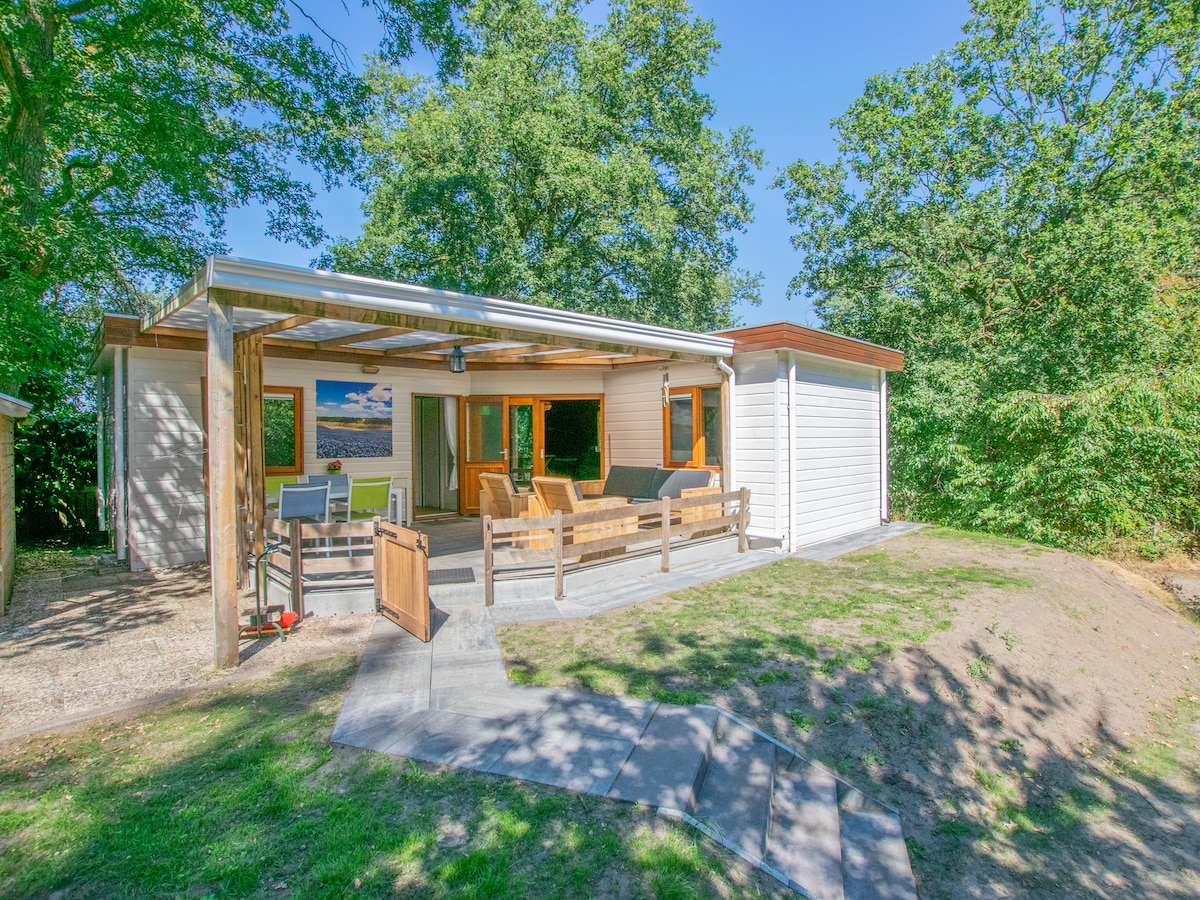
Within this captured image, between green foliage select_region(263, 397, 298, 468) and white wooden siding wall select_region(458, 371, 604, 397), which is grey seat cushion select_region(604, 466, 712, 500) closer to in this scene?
white wooden siding wall select_region(458, 371, 604, 397)

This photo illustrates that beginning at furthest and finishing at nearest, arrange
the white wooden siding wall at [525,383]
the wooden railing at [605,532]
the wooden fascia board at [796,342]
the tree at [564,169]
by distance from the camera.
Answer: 1. the tree at [564,169]
2. the white wooden siding wall at [525,383]
3. the wooden fascia board at [796,342]
4. the wooden railing at [605,532]

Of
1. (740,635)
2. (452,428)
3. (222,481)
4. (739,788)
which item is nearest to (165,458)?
(222,481)

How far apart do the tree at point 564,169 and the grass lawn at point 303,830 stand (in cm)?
1184

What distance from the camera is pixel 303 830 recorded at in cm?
247

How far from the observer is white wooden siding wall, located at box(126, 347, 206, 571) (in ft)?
22.3

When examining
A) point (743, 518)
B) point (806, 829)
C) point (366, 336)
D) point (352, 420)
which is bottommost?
point (806, 829)

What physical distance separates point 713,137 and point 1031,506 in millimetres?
12195

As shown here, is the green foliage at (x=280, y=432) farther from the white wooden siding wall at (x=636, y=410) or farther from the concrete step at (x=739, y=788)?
the concrete step at (x=739, y=788)

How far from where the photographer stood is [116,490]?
23.7 ft

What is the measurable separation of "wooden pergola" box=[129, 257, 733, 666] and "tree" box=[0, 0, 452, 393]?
6.32 ft

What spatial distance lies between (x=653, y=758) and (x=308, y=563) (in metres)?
3.49

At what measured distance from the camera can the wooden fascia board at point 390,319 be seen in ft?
13.8

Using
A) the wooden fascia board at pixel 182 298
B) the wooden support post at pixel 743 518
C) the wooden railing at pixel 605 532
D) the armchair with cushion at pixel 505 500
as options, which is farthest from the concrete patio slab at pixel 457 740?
the wooden support post at pixel 743 518

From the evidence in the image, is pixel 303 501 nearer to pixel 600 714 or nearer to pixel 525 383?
pixel 600 714
